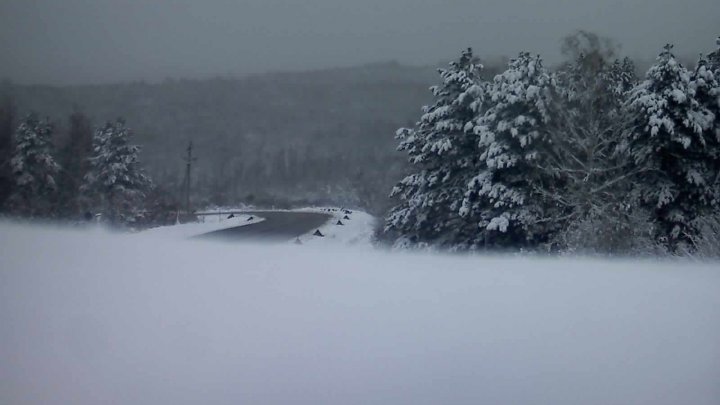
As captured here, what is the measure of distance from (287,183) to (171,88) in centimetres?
62

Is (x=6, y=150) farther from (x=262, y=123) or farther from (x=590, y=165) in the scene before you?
(x=590, y=165)

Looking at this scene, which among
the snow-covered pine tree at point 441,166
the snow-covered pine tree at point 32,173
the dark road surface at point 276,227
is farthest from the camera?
the snow-covered pine tree at point 32,173

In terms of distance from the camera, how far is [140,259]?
1837mm

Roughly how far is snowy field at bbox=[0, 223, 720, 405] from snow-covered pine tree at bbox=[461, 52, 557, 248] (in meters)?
0.15

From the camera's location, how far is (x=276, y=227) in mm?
1726

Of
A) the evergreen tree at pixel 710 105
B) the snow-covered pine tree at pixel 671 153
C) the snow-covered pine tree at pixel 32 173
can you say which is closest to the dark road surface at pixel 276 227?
the snow-covered pine tree at pixel 32 173

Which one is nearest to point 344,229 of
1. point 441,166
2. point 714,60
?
point 441,166

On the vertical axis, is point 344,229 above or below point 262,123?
below

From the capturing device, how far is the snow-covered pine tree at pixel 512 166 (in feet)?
4.88

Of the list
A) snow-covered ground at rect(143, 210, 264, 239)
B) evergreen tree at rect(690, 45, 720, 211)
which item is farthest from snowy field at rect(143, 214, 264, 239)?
evergreen tree at rect(690, 45, 720, 211)

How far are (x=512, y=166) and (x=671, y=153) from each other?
50 cm

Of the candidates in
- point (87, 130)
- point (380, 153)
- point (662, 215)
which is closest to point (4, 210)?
point (87, 130)

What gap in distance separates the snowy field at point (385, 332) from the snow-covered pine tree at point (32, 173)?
17cm

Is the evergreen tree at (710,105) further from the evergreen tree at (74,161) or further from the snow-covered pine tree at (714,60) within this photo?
→ the evergreen tree at (74,161)
